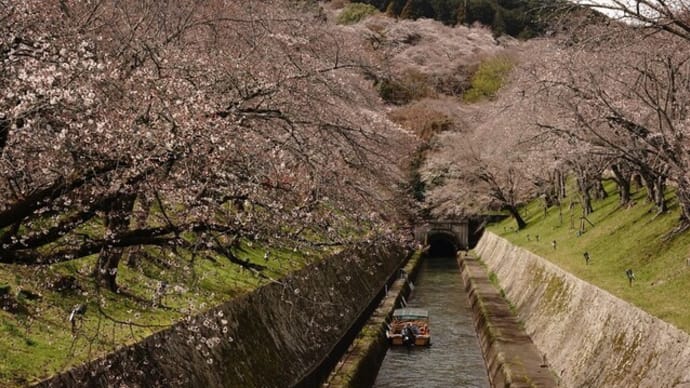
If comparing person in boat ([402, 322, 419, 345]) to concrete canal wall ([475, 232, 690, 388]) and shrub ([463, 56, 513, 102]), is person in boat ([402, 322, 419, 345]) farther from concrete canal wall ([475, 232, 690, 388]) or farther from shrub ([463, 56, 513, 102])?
shrub ([463, 56, 513, 102])

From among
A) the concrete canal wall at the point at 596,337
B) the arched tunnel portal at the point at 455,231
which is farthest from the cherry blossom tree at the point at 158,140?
the arched tunnel portal at the point at 455,231

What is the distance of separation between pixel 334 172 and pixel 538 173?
1474 inches

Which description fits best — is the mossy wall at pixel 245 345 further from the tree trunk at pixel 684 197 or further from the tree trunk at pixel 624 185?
the tree trunk at pixel 624 185

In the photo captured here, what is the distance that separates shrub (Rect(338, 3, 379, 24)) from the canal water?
67782 millimetres

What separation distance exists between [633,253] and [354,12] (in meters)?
83.7

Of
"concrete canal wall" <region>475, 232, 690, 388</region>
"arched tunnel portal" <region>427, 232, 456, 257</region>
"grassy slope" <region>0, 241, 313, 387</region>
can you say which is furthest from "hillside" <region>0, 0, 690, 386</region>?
"arched tunnel portal" <region>427, 232, 456, 257</region>

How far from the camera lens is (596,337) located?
52.1 feet

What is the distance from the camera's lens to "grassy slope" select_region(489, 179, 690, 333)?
15641 millimetres

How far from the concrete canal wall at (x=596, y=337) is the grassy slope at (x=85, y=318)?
276 inches

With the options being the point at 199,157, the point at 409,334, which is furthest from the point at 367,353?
the point at 199,157

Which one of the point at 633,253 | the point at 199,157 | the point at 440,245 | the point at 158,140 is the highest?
the point at 158,140

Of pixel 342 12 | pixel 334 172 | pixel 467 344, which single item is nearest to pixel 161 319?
pixel 334 172

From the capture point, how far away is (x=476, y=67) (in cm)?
8706

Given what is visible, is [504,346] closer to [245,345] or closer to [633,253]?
[633,253]
